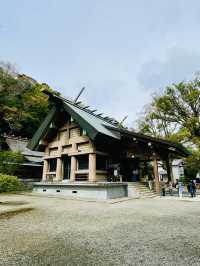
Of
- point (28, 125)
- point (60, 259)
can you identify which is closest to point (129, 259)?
point (60, 259)

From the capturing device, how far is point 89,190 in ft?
38.5

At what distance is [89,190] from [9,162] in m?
10.6

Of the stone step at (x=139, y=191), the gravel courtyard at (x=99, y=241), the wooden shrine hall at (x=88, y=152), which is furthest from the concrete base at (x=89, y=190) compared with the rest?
the gravel courtyard at (x=99, y=241)

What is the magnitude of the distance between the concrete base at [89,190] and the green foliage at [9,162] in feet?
18.2

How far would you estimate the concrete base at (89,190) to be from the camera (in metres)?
11.0

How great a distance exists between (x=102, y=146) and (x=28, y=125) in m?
23.4

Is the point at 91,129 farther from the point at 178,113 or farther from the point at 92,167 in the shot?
the point at 178,113

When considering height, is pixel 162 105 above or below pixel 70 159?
above

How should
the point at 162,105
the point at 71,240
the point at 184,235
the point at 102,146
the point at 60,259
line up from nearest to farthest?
1. the point at 60,259
2. the point at 71,240
3. the point at 184,235
4. the point at 102,146
5. the point at 162,105

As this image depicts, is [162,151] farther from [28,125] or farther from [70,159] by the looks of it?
[28,125]

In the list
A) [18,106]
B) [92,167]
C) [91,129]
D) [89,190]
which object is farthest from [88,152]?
[18,106]

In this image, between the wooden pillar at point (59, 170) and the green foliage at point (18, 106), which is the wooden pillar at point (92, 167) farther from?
the green foliage at point (18, 106)

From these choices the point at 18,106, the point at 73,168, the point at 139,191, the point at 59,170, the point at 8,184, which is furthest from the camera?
the point at 18,106

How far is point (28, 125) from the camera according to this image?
3306 cm
